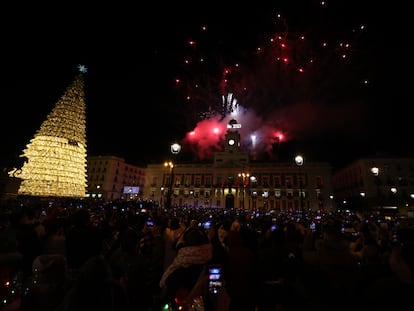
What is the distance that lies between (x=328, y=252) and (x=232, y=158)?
69.0 m

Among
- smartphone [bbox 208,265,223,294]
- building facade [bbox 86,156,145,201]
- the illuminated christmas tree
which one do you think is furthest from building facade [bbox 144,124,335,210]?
smartphone [bbox 208,265,223,294]

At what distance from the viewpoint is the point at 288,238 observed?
6.09 metres

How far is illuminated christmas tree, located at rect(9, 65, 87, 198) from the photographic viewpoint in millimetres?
21469

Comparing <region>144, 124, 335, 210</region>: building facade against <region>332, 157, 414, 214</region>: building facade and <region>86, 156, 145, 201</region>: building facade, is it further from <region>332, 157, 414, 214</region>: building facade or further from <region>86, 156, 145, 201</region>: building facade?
<region>332, 157, 414, 214</region>: building facade

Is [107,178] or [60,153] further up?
[107,178]

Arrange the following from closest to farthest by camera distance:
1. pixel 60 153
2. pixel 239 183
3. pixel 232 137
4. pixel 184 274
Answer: pixel 184 274, pixel 60 153, pixel 239 183, pixel 232 137

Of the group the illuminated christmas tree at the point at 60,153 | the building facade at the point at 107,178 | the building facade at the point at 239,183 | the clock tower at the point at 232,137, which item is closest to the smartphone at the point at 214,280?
the illuminated christmas tree at the point at 60,153

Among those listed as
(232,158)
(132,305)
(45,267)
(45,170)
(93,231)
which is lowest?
(132,305)

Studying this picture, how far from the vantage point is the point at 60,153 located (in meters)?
22.6

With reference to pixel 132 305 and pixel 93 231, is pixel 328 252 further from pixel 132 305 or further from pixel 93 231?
pixel 93 231

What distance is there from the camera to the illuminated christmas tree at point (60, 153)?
21.5m

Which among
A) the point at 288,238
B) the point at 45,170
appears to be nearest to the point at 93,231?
the point at 288,238

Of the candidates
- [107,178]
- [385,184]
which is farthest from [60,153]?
[385,184]

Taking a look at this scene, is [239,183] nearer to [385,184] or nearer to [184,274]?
[385,184]
